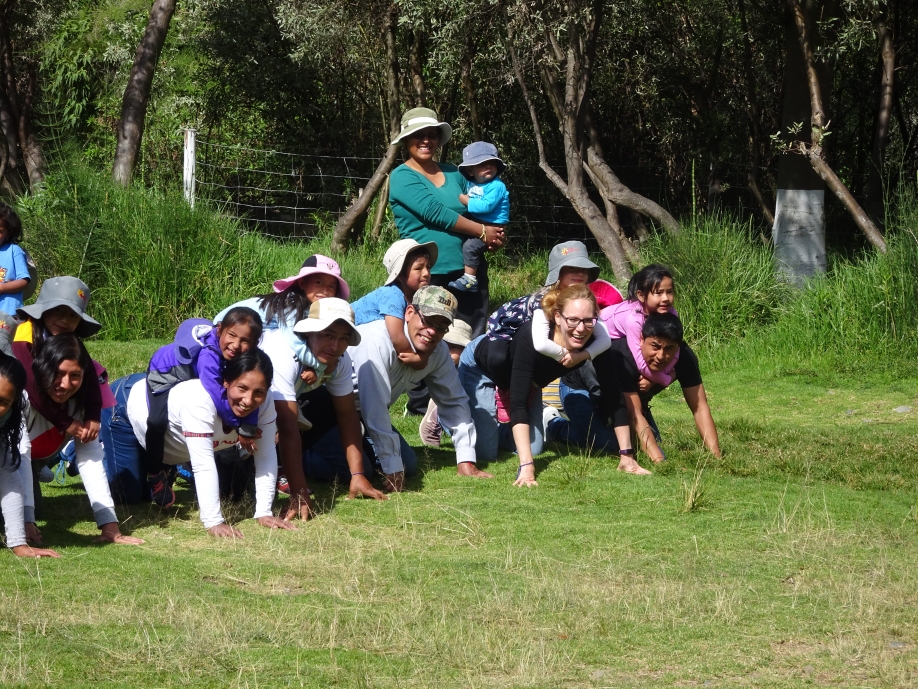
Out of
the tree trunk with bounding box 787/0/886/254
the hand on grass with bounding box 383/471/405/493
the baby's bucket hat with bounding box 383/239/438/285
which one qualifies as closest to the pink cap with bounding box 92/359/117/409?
the hand on grass with bounding box 383/471/405/493

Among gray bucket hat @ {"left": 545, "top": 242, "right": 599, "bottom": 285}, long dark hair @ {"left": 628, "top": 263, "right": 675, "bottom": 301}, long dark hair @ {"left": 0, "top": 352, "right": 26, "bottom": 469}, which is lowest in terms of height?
long dark hair @ {"left": 0, "top": 352, "right": 26, "bottom": 469}

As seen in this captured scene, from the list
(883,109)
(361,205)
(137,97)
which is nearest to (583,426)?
(361,205)

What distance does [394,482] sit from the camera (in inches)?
268

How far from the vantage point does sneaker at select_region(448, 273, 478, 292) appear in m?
8.84

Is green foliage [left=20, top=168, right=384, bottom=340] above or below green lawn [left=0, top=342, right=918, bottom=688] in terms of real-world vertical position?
above

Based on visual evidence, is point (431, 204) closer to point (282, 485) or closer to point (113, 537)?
point (282, 485)

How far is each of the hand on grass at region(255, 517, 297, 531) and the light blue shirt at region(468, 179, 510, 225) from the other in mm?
3562

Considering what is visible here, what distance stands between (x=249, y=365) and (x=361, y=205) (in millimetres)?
8121

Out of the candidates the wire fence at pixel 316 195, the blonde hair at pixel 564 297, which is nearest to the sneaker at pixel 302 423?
the blonde hair at pixel 564 297

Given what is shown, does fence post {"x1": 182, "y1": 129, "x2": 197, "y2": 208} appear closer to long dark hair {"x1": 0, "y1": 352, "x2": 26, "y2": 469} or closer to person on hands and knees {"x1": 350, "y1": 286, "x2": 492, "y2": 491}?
person on hands and knees {"x1": 350, "y1": 286, "x2": 492, "y2": 491}

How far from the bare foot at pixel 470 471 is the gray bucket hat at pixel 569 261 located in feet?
4.59

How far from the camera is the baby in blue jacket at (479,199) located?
8.84 meters

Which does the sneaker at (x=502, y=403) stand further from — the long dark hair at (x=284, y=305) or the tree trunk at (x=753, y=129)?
the tree trunk at (x=753, y=129)

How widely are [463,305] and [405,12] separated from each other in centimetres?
636
